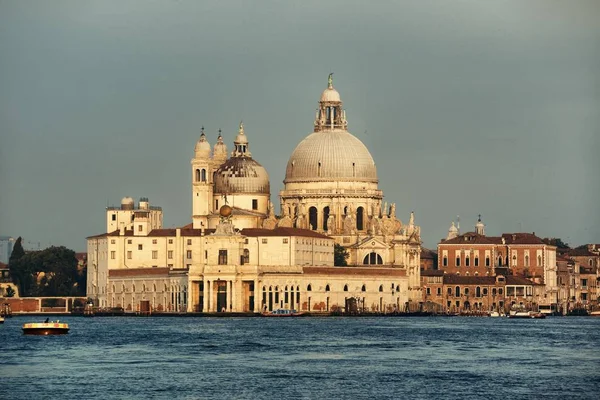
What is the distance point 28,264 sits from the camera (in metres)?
168

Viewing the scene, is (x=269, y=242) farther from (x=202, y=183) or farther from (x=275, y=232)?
(x=202, y=183)

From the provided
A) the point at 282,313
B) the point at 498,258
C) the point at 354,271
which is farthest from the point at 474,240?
the point at 282,313

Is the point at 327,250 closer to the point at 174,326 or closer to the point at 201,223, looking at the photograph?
the point at 201,223

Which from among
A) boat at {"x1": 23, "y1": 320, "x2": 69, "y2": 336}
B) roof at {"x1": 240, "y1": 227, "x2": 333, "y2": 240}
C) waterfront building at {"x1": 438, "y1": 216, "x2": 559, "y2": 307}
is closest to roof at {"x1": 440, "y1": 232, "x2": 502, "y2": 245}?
waterfront building at {"x1": 438, "y1": 216, "x2": 559, "y2": 307}

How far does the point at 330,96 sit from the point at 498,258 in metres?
19.1

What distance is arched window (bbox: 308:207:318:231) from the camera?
556ft

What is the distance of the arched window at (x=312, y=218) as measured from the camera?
169375 millimetres

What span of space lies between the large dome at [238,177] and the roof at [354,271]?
15537 mm

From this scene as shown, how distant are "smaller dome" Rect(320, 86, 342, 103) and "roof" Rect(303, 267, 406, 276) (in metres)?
17.4

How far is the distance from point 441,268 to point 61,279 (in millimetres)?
31099

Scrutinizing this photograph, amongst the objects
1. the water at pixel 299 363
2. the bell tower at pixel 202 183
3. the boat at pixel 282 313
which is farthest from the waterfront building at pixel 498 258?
the water at pixel 299 363

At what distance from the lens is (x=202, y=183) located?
167375 mm

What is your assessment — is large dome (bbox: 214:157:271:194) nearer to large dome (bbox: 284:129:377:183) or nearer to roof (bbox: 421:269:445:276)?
large dome (bbox: 284:129:377:183)

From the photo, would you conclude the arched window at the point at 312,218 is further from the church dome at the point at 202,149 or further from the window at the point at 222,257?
the window at the point at 222,257
